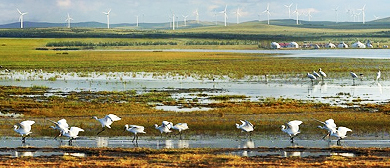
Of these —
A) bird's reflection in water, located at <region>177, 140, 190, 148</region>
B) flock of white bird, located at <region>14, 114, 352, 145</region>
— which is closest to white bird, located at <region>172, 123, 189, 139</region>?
flock of white bird, located at <region>14, 114, 352, 145</region>

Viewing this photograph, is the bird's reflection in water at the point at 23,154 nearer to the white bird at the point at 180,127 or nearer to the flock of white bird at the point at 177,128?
the flock of white bird at the point at 177,128

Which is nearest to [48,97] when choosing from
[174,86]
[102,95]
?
[102,95]

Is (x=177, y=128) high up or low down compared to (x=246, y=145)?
up

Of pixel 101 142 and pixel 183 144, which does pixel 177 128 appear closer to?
pixel 183 144

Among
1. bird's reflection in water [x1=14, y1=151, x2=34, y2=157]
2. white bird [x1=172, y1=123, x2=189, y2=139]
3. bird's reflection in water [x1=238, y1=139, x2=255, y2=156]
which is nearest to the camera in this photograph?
bird's reflection in water [x1=14, y1=151, x2=34, y2=157]

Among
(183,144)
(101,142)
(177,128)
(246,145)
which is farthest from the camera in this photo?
(177,128)

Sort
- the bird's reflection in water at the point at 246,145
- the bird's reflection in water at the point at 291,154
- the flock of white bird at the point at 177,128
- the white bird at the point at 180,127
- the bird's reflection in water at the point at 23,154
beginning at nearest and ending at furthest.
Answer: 1. the bird's reflection in water at the point at 291,154
2. the bird's reflection in water at the point at 23,154
3. the bird's reflection in water at the point at 246,145
4. the flock of white bird at the point at 177,128
5. the white bird at the point at 180,127

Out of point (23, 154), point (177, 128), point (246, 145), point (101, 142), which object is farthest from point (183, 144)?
point (23, 154)

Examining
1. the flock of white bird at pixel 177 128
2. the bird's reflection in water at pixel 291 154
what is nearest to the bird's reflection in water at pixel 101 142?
the flock of white bird at pixel 177 128

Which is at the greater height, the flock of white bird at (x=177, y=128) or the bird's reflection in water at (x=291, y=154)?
the flock of white bird at (x=177, y=128)

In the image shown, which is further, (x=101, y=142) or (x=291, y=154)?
(x=101, y=142)

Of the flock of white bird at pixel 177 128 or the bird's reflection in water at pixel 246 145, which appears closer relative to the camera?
the bird's reflection in water at pixel 246 145

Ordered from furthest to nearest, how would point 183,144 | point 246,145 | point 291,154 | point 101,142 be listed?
point 101,142 → point 183,144 → point 246,145 → point 291,154

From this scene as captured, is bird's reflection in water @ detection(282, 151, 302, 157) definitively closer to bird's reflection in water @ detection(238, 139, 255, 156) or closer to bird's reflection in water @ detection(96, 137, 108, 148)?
bird's reflection in water @ detection(238, 139, 255, 156)
